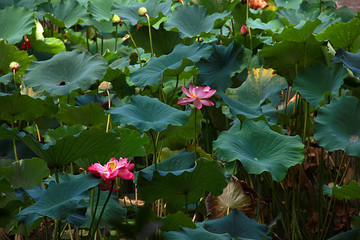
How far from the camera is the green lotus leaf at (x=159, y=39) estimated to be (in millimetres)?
1992

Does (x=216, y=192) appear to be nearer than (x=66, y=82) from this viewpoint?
Yes

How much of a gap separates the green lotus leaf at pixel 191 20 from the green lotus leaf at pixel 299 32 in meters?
0.39

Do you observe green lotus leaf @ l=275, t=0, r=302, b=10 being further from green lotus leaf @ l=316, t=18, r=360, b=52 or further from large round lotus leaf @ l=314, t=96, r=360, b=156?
large round lotus leaf @ l=314, t=96, r=360, b=156

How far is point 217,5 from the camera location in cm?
228

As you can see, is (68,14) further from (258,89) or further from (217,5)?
(258,89)

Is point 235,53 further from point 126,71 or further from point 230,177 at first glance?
point 230,177

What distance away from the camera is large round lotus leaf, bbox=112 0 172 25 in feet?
6.63

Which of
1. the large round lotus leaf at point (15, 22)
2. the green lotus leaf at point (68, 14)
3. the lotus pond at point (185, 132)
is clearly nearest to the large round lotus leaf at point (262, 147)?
the lotus pond at point (185, 132)

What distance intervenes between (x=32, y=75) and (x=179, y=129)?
0.56m

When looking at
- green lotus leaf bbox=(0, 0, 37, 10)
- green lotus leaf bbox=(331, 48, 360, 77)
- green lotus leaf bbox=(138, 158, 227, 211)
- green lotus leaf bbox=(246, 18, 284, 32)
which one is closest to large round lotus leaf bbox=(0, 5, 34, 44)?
green lotus leaf bbox=(0, 0, 37, 10)

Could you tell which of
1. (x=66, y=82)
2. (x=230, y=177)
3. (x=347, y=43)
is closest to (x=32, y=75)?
(x=66, y=82)

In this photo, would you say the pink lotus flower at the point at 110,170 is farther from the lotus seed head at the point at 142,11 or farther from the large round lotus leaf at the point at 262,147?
the lotus seed head at the point at 142,11

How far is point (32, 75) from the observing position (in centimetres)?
178

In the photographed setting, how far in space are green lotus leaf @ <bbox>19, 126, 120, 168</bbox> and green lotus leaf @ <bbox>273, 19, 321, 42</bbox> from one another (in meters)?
0.70
